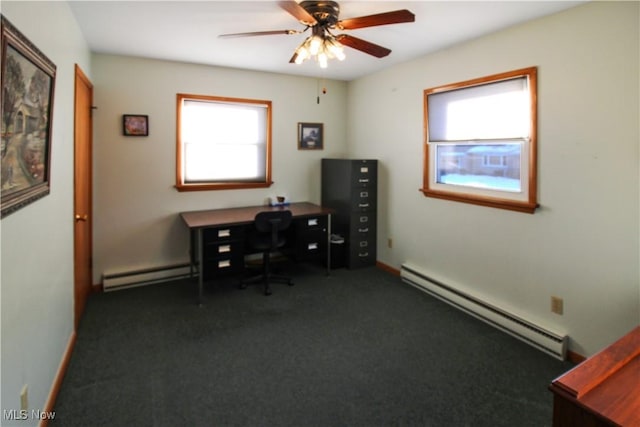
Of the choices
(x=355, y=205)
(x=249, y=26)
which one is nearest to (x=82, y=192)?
(x=249, y=26)

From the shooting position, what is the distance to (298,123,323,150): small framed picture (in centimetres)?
461

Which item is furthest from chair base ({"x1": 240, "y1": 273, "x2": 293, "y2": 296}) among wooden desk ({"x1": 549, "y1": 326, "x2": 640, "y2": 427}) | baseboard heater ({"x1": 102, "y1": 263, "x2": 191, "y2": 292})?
wooden desk ({"x1": 549, "y1": 326, "x2": 640, "y2": 427})

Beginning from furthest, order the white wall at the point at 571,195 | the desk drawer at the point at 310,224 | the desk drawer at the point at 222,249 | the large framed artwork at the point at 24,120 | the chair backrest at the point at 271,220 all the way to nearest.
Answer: the desk drawer at the point at 310,224
the chair backrest at the point at 271,220
the desk drawer at the point at 222,249
the white wall at the point at 571,195
the large framed artwork at the point at 24,120

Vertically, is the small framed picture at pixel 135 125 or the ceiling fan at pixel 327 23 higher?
the ceiling fan at pixel 327 23

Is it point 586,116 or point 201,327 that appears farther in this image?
point 201,327

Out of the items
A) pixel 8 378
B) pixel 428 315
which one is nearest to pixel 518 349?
pixel 428 315

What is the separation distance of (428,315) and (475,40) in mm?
2358

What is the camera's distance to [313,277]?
414cm

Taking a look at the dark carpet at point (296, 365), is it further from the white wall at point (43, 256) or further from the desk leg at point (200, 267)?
the white wall at point (43, 256)

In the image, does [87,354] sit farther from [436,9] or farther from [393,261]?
[436,9]

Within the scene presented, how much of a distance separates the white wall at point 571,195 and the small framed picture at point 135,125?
9.44 ft

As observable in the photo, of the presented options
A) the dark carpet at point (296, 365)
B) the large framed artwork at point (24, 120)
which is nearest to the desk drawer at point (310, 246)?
the dark carpet at point (296, 365)

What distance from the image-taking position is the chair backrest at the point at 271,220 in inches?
139

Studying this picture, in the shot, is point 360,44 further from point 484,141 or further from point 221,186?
point 221,186
